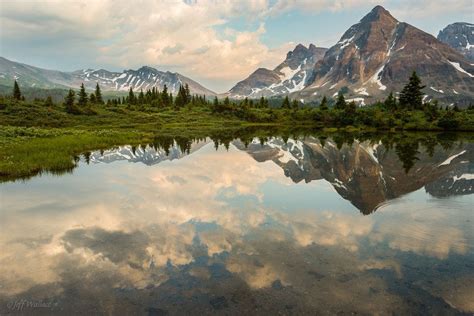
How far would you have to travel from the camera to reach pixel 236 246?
611 inches

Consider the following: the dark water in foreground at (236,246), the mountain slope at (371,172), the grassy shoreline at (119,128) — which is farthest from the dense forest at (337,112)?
the dark water in foreground at (236,246)

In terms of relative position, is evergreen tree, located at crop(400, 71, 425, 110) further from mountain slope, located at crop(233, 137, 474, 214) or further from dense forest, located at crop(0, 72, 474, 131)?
mountain slope, located at crop(233, 137, 474, 214)

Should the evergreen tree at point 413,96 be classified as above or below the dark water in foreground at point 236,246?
above

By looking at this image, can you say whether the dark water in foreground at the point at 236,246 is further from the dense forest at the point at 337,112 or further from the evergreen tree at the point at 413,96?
the evergreen tree at the point at 413,96

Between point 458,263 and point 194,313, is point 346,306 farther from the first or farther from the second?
point 458,263

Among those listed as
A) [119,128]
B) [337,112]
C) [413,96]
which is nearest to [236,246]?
[119,128]

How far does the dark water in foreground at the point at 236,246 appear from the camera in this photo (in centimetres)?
1097

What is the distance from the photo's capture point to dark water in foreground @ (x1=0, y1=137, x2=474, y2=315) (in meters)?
11.0

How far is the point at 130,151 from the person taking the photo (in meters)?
54.9

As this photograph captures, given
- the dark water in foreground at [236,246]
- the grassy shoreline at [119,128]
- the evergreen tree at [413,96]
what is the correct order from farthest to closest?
the evergreen tree at [413,96] < the grassy shoreline at [119,128] < the dark water in foreground at [236,246]

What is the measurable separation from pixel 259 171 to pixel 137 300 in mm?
27681

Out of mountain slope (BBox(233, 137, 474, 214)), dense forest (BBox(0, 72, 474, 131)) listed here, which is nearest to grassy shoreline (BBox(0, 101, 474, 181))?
dense forest (BBox(0, 72, 474, 131))

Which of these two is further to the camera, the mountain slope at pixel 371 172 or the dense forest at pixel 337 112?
the dense forest at pixel 337 112

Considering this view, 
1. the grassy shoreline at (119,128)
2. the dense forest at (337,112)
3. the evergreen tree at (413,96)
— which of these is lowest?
the grassy shoreline at (119,128)
